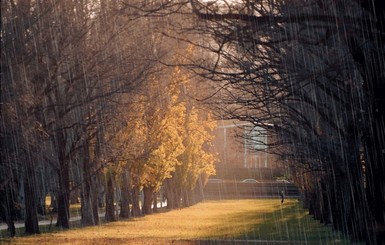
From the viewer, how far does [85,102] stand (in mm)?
32938

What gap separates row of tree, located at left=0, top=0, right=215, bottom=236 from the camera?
26188 mm

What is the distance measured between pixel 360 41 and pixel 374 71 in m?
1.42

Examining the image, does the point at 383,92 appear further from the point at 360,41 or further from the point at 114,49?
the point at 114,49

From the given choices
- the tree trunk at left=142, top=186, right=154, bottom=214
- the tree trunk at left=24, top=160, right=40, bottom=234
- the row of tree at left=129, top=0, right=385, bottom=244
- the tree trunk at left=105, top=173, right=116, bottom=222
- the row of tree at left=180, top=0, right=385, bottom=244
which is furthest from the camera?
the tree trunk at left=142, top=186, right=154, bottom=214

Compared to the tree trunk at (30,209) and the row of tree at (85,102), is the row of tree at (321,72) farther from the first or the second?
the tree trunk at (30,209)

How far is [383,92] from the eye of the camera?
14.4m

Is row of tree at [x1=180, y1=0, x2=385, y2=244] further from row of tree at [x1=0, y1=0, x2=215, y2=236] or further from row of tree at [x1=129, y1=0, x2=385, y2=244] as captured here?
row of tree at [x1=0, y1=0, x2=215, y2=236]

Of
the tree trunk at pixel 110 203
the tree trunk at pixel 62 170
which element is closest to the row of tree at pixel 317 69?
the tree trunk at pixel 62 170

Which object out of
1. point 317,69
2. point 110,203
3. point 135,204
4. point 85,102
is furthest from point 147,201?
point 317,69

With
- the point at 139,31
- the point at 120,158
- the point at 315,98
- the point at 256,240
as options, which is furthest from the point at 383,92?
the point at 120,158

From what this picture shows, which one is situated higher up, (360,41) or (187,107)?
(187,107)

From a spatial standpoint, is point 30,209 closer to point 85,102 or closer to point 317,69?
point 85,102

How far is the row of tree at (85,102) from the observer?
85.9 feet

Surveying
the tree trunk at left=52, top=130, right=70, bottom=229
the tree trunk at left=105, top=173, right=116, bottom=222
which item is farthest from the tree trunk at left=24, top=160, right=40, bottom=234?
the tree trunk at left=105, top=173, right=116, bottom=222
